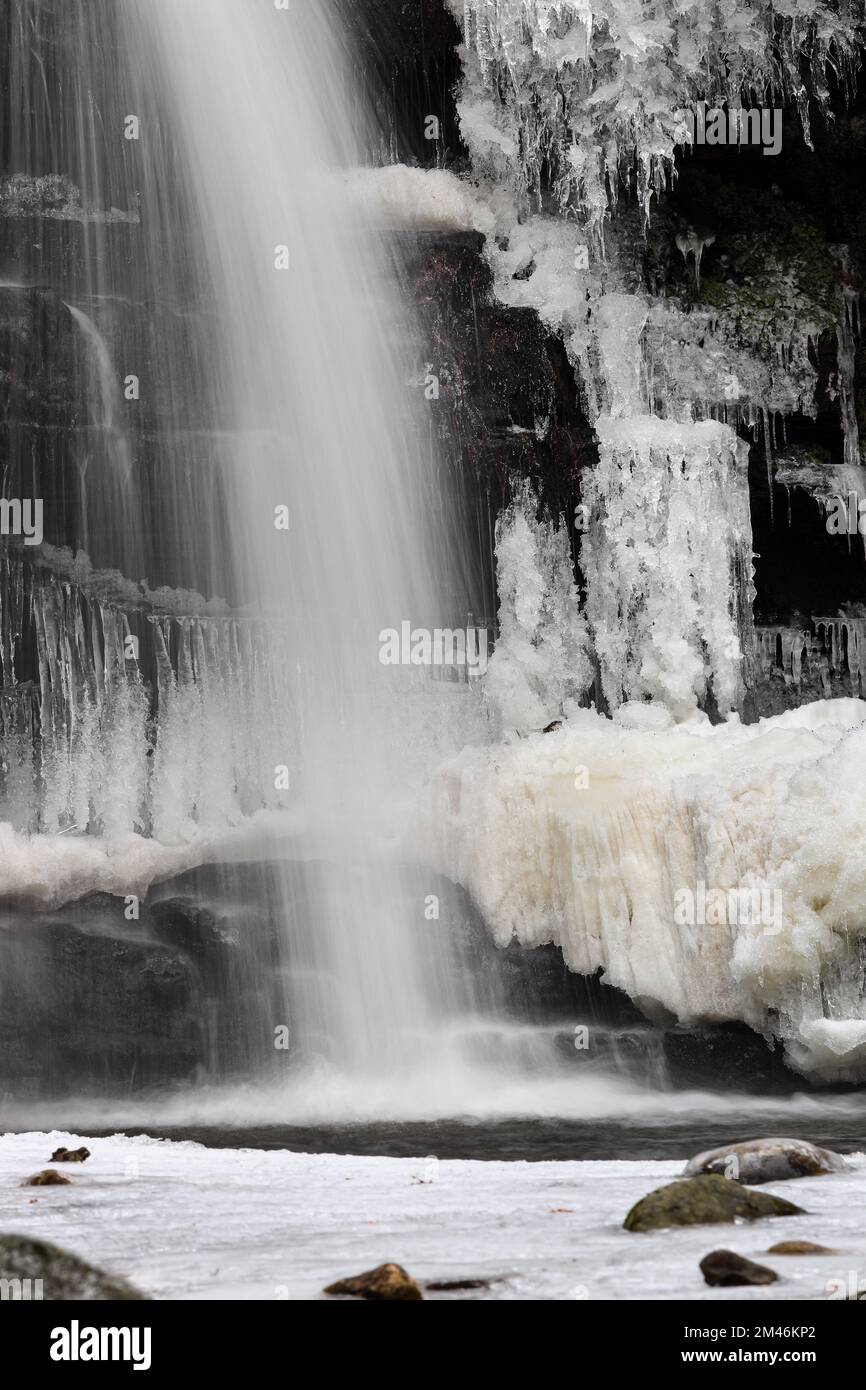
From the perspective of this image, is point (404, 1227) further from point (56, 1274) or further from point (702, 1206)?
point (56, 1274)

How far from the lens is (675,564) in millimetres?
12492

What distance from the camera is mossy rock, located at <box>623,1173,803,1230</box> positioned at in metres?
5.05

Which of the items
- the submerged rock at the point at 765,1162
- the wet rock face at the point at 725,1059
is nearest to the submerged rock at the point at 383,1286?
the submerged rock at the point at 765,1162

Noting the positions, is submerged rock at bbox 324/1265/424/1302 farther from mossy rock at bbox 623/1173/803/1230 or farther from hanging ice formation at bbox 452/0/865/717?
hanging ice formation at bbox 452/0/865/717

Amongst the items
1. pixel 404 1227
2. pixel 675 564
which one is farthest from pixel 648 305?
pixel 404 1227

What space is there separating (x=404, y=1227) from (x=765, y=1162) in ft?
5.52

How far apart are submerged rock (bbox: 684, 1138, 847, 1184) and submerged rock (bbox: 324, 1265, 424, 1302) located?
2.17 meters

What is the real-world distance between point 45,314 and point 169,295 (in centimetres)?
115

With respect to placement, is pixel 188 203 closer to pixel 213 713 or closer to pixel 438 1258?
pixel 213 713

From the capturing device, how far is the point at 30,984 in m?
12.4

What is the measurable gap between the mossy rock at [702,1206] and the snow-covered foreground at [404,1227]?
0.25 ft

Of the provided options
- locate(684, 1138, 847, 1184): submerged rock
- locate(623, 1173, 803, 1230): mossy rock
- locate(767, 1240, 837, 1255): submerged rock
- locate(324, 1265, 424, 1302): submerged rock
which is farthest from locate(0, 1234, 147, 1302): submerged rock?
locate(684, 1138, 847, 1184): submerged rock

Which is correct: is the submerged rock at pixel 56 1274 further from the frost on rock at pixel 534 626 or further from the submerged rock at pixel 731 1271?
the frost on rock at pixel 534 626
